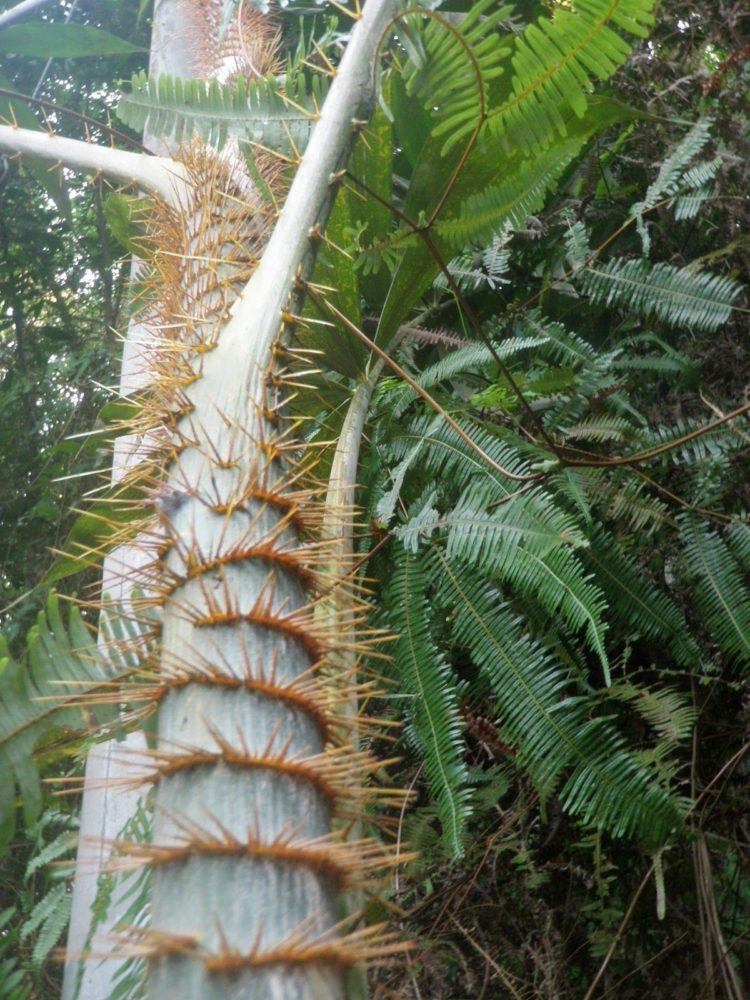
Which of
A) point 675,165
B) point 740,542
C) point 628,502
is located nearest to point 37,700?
point 628,502

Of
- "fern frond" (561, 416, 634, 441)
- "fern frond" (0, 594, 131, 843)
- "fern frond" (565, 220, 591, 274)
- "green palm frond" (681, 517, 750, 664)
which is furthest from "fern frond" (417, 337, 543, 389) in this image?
"fern frond" (0, 594, 131, 843)

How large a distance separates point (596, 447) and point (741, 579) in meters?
0.36

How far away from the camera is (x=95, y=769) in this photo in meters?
1.36

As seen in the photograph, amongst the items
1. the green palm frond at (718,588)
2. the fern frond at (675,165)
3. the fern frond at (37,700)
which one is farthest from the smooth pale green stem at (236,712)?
the fern frond at (675,165)

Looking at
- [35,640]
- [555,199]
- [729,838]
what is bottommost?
[729,838]

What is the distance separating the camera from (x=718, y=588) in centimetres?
129

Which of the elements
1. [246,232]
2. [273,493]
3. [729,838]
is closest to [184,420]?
[273,493]

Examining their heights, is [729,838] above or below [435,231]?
below

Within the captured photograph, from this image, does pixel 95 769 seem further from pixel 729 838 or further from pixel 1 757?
pixel 729 838

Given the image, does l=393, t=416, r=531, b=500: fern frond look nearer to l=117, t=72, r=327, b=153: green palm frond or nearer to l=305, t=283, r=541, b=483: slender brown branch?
l=305, t=283, r=541, b=483: slender brown branch

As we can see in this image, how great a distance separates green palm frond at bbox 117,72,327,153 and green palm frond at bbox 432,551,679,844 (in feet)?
1.97

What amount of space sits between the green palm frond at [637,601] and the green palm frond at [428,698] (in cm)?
28

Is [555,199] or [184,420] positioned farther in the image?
[555,199]

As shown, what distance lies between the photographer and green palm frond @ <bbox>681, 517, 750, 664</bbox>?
1.24 meters
